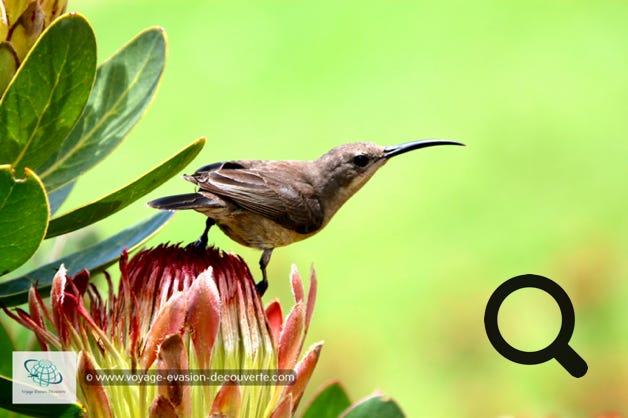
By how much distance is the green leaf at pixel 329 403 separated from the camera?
1.14 metres

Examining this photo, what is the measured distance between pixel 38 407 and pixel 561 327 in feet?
1.84

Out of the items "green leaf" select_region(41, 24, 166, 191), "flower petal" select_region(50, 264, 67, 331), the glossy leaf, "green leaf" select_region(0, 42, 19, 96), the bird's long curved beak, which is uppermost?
"green leaf" select_region(0, 42, 19, 96)

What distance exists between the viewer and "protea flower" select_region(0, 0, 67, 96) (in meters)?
0.90

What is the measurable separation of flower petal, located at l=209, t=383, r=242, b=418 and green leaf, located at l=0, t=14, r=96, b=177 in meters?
0.28

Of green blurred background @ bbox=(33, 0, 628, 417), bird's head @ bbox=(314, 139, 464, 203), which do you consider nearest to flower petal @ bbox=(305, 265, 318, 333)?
bird's head @ bbox=(314, 139, 464, 203)

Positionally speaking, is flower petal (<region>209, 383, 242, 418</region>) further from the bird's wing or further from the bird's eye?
the bird's eye

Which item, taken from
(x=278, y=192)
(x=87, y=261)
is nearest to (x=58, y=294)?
(x=87, y=261)

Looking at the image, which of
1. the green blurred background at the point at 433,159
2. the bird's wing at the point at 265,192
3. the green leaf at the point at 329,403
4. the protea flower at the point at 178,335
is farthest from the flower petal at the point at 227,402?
the green blurred background at the point at 433,159

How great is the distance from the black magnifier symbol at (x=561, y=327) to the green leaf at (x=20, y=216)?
1.61ft

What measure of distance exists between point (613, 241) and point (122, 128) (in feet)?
15.9

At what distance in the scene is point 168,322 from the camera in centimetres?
90

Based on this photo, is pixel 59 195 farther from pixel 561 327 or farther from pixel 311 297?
pixel 561 327

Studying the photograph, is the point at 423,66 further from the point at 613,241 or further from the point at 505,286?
the point at 505,286

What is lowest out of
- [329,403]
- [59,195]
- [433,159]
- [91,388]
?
[433,159]
